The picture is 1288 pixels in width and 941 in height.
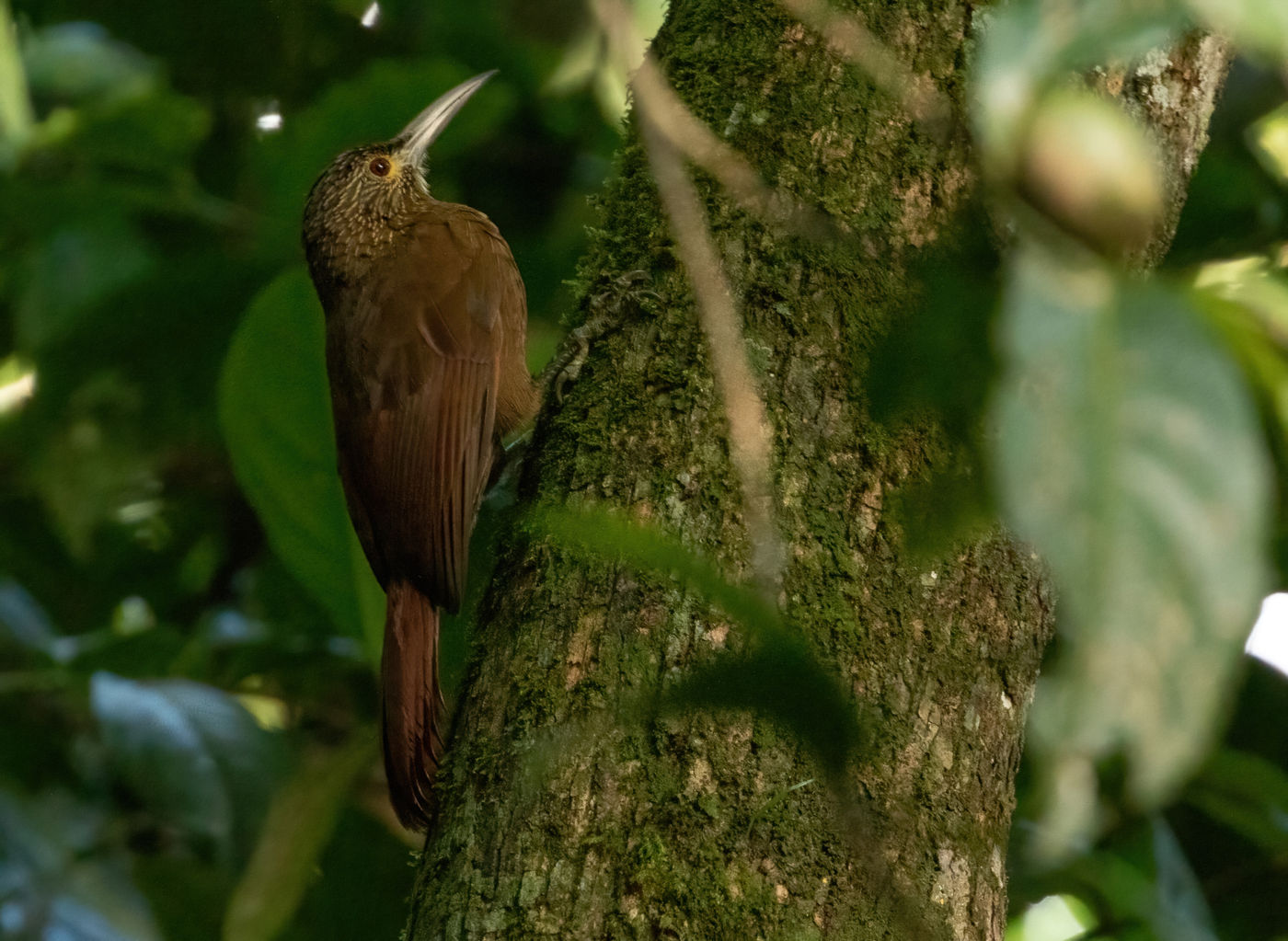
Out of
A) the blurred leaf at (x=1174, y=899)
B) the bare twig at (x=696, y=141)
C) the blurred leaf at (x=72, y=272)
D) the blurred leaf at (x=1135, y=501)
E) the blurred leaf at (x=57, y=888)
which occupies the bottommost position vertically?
the blurred leaf at (x=57, y=888)

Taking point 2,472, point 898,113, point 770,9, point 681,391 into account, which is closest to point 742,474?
point 681,391

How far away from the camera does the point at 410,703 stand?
1994 mm

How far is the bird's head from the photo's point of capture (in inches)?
114

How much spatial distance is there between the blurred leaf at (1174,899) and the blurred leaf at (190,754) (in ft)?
4.86

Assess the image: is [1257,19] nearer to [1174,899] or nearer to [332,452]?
[1174,899]

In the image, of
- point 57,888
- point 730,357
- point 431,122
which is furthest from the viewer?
point 431,122

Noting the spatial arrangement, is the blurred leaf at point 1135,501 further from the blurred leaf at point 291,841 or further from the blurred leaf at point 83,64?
the blurred leaf at point 83,64

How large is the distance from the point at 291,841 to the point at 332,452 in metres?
0.72

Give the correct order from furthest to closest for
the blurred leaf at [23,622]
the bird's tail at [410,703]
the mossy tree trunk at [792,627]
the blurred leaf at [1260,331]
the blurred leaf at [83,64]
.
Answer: the blurred leaf at [83,64] → the blurred leaf at [23,622] → the bird's tail at [410,703] → the mossy tree trunk at [792,627] → the blurred leaf at [1260,331]

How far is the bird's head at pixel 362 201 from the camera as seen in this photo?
290cm

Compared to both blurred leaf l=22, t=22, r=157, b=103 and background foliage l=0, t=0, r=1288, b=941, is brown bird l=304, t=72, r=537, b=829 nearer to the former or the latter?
background foliage l=0, t=0, r=1288, b=941

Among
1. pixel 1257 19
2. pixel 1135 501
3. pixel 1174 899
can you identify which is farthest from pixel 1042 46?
pixel 1174 899

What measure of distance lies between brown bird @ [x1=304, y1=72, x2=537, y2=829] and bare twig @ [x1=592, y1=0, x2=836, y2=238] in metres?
0.85

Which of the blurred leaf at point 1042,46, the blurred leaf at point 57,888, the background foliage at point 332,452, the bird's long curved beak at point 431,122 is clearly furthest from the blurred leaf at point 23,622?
the blurred leaf at point 1042,46
